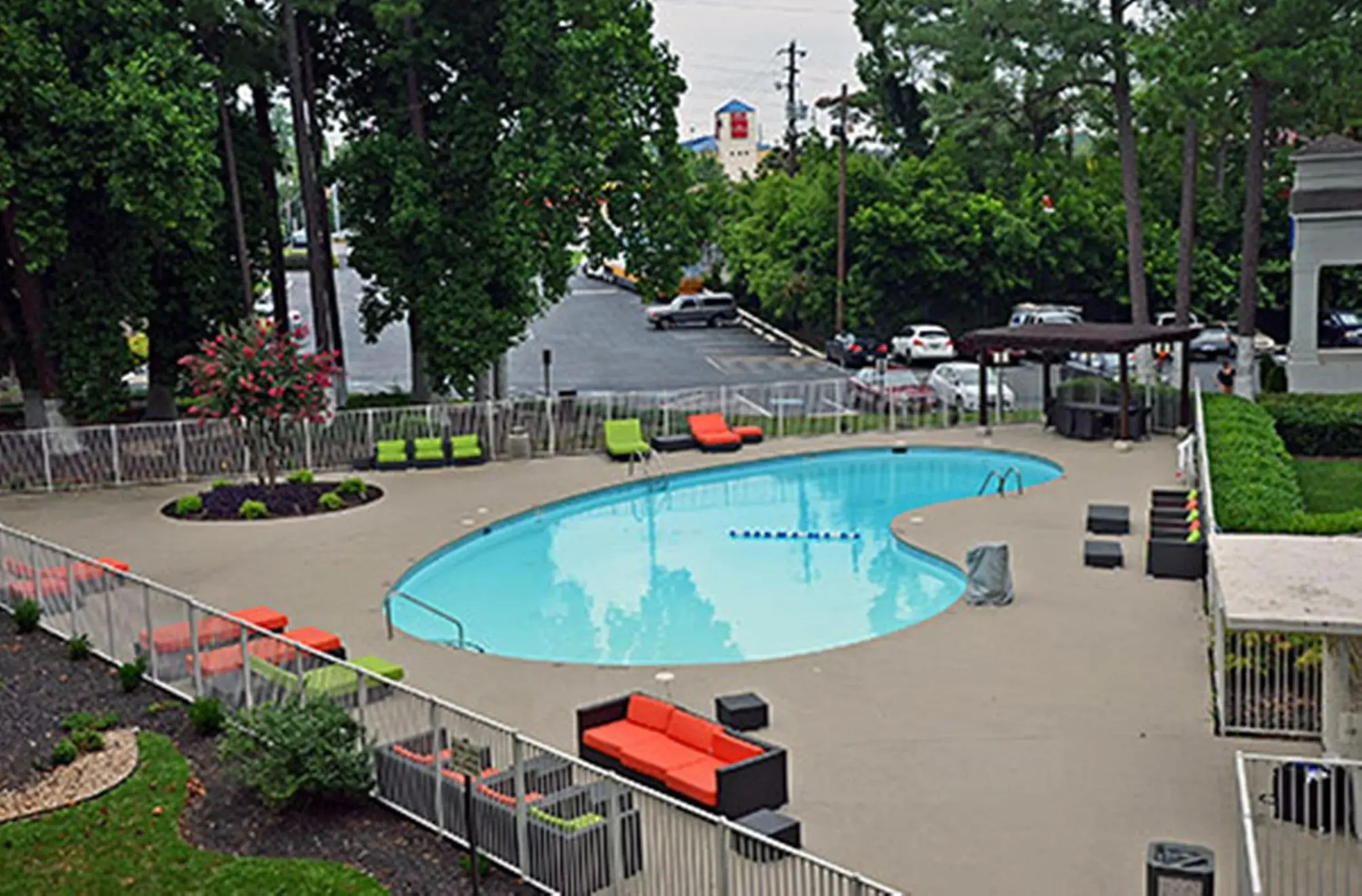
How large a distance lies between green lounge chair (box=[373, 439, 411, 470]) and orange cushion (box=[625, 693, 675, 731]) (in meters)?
17.7

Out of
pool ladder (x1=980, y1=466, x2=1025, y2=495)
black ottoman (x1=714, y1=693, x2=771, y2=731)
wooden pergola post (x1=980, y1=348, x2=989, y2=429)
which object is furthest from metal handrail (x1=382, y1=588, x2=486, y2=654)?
wooden pergola post (x1=980, y1=348, x2=989, y2=429)

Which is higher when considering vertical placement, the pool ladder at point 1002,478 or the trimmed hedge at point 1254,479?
the trimmed hedge at point 1254,479

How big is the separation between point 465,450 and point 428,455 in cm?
85

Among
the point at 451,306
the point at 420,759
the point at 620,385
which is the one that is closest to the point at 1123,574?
the point at 420,759

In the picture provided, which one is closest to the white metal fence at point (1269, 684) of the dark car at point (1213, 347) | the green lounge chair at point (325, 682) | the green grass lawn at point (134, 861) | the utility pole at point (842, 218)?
the green lounge chair at point (325, 682)

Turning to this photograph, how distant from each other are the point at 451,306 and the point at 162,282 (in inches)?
291

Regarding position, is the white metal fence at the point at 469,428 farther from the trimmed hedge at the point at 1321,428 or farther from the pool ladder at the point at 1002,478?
the pool ladder at the point at 1002,478

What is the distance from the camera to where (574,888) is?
10.1 metres

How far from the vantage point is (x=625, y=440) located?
3102 cm

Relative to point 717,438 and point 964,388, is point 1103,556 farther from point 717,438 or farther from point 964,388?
point 964,388

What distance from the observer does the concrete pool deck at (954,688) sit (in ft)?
36.8

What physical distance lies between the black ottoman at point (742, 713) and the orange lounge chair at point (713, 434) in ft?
57.9

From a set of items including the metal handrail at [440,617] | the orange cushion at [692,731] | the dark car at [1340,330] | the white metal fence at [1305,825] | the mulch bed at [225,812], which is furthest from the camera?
the dark car at [1340,330]

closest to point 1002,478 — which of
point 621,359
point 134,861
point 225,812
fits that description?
point 225,812
